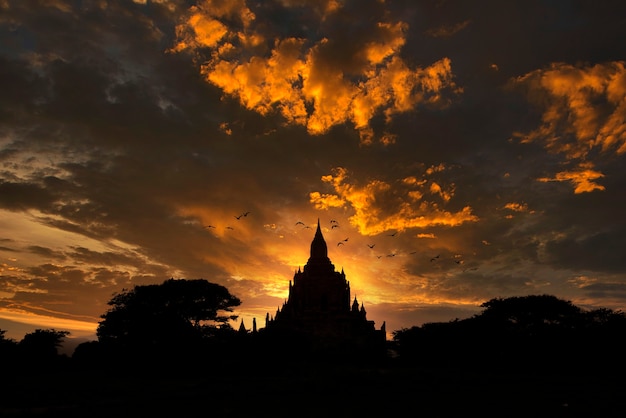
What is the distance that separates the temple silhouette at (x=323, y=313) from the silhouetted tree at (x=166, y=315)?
16.4 meters

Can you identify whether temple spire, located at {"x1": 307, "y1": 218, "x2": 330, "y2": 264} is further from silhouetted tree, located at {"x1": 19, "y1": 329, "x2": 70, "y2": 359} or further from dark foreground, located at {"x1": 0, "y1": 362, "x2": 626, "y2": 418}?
dark foreground, located at {"x1": 0, "y1": 362, "x2": 626, "y2": 418}

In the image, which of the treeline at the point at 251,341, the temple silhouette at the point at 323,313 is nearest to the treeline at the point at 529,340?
the treeline at the point at 251,341

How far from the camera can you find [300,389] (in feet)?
83.8

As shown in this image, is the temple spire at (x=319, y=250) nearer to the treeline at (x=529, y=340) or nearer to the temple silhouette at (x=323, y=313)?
the temple silhouette at (x=323, y=313)

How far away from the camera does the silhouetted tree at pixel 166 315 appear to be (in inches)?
1911

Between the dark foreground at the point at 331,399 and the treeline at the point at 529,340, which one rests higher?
the treeline at the point at 529,340

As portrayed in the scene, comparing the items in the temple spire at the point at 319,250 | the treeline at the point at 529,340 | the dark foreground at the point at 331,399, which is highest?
the temple spire at the point at 319,250

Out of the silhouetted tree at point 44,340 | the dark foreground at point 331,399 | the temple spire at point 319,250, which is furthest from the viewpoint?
the temple spire at point 319,250

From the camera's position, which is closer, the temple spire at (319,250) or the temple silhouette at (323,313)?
the temple silhouette at (323,313)

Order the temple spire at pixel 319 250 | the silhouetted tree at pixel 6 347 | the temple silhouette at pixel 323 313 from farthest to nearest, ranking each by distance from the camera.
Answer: the temple spire at pixel 319 250 → the temple silhouette at pixel 323 313 → the silhouetted tree at pixel 6 347

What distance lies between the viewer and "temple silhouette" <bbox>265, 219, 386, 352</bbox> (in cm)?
7812

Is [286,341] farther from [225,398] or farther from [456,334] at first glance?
[225,398]

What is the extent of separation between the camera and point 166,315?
51406mm

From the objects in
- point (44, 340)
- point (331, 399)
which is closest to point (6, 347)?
point (44, 340)
